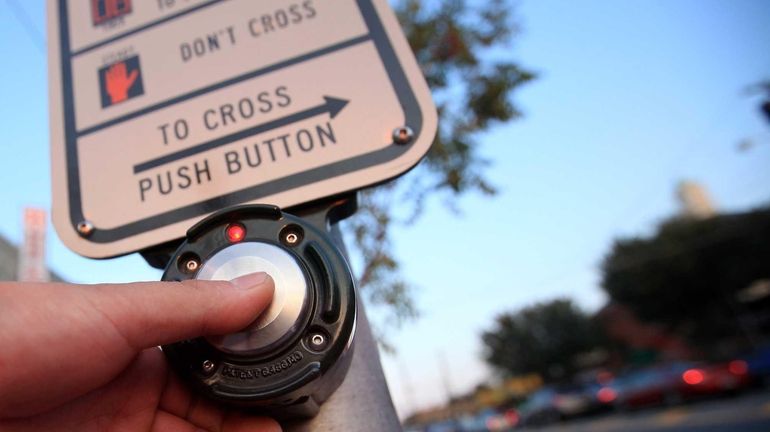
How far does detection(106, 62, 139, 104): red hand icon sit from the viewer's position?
35.4 inches

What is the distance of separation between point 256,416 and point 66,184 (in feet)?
1.74

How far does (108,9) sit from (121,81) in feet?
0.68

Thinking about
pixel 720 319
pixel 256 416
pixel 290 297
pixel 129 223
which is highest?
pixel 129 223

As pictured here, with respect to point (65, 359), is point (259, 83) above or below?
above

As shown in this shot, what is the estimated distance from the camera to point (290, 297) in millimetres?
578

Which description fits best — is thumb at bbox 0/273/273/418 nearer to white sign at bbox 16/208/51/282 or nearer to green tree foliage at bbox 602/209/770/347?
white sign at bbox 16/208/51/282

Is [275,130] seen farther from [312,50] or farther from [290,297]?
[290,297]

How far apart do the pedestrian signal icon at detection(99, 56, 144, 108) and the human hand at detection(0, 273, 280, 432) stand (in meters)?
0.50

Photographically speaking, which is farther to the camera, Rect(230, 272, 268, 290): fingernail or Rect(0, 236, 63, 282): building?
Rect(0, 236, 63, 282): building

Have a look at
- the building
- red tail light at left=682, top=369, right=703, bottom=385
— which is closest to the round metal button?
the building

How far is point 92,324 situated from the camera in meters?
0.51

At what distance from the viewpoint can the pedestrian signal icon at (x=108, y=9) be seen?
992 millimetres

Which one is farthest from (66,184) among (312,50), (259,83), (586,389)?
(586,389)

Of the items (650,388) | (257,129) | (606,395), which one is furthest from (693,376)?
(257,129)
